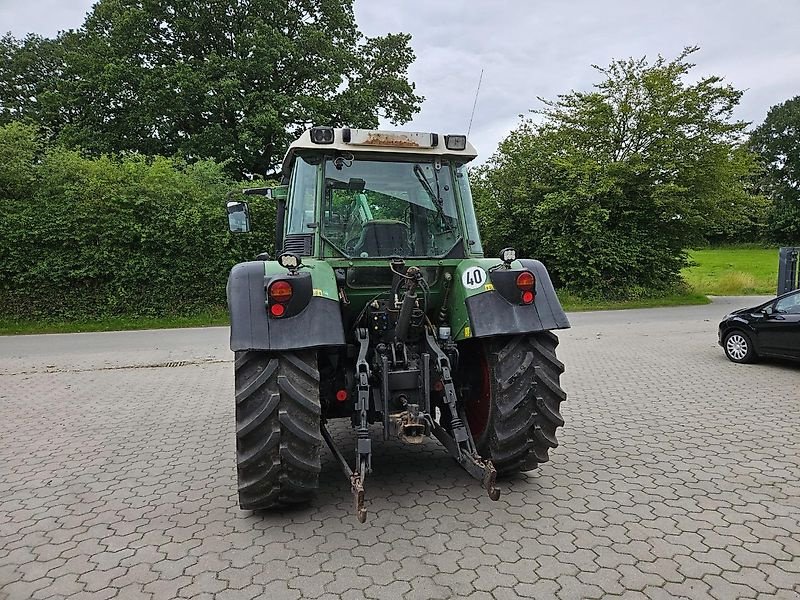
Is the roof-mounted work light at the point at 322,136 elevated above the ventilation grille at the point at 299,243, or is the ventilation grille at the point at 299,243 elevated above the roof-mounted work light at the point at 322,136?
the roof-mounted work light at the point at 322,136

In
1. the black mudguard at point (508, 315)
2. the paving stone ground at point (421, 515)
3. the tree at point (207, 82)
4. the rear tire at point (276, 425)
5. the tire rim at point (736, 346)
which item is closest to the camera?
the paving stone ground at point (421, 515)

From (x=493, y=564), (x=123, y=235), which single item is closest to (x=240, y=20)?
(x=123, y=235)

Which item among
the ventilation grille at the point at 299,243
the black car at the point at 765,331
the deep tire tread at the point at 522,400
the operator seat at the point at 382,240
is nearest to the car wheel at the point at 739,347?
the black car at the point at 765,331

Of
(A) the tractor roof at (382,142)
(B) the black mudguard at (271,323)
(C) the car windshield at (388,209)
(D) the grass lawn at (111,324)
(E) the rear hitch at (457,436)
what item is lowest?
(D) the grass lawn at (111,324)

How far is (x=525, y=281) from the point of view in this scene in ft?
13.6

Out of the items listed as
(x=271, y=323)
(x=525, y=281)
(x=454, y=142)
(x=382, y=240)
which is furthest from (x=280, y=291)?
(x=454, y=142)

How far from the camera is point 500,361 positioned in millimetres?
4145

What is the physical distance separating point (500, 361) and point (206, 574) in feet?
7.54

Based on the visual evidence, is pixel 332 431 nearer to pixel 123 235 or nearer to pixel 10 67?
pixel 123 235

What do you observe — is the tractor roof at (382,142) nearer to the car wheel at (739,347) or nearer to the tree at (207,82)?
the car wheel at (739,347)

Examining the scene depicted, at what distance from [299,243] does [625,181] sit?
16537mm

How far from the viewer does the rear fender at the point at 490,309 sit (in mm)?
4078

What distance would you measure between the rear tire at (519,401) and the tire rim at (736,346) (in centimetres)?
683

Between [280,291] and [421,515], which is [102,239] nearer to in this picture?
[280,291]
